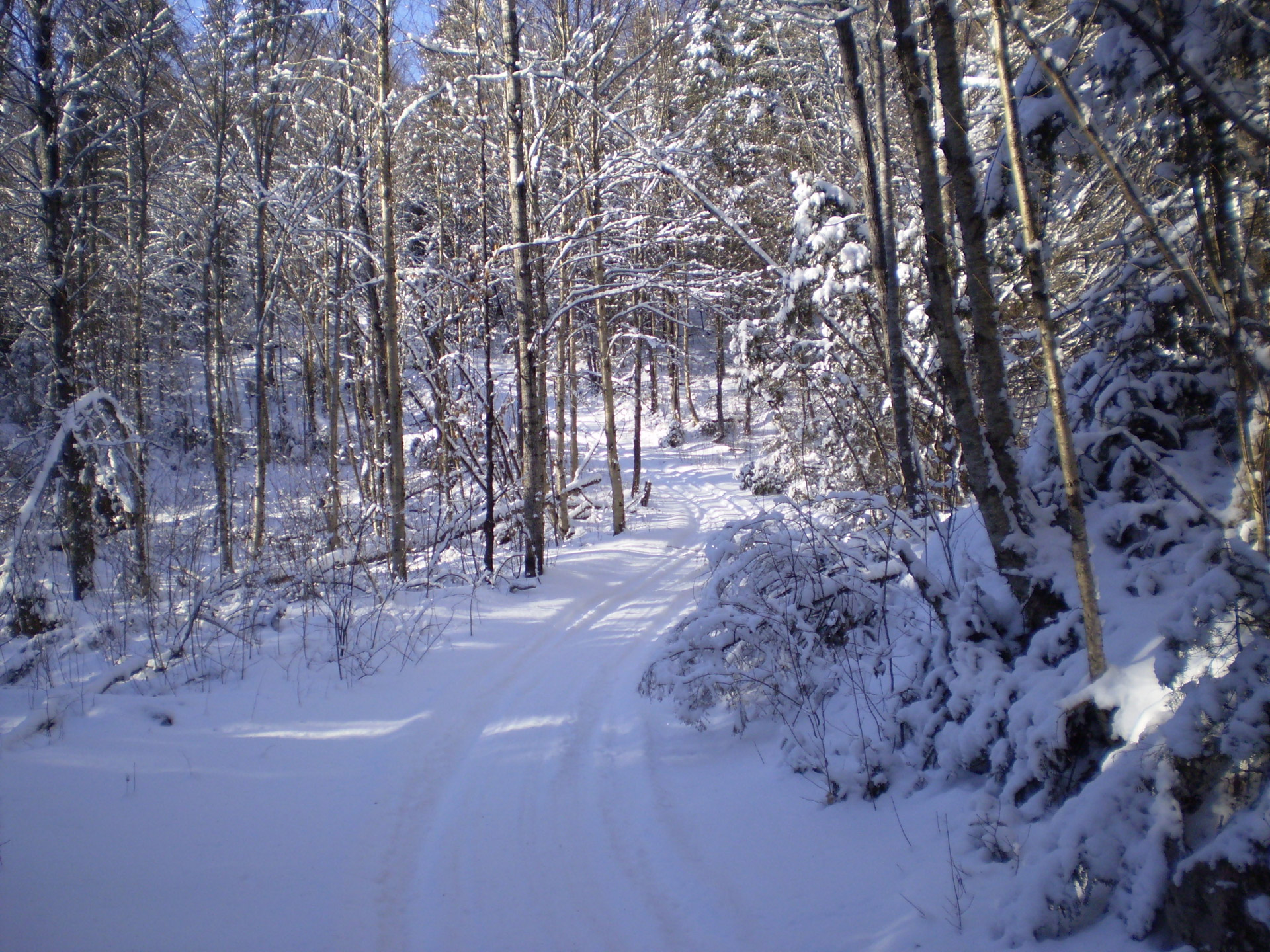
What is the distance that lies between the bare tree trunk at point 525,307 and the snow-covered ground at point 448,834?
3.84 metres

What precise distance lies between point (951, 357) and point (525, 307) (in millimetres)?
6484

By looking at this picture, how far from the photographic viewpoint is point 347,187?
535 inches

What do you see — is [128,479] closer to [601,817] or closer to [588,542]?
[601,817]

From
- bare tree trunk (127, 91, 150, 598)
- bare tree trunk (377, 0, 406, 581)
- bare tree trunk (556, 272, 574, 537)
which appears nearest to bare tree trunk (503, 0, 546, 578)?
bare tree trunk (377, 0, 406, 581)

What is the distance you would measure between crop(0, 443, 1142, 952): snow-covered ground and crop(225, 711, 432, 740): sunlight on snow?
2 centimetres

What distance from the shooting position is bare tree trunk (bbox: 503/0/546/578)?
863 cm

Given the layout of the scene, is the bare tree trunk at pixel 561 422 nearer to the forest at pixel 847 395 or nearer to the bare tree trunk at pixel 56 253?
the forest at pixel 847 395

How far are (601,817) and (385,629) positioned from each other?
3.54 m

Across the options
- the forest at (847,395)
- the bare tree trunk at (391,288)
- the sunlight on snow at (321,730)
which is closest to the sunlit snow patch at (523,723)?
the sunlight on snow at (321,730)

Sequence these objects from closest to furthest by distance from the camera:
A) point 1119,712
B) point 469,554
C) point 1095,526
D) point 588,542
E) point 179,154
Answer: point 1119,712 → point 1095,526 → point 469,554 → point 588,542 → point 179,154

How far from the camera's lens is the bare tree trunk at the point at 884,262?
6395mm

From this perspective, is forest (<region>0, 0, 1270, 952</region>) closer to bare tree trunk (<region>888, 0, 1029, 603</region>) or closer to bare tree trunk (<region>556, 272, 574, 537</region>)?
bare tree trunk (<region>888, 0, 1029, 603</region>)

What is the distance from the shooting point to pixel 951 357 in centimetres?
378

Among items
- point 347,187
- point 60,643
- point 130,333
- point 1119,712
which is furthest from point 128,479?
point 130,333
